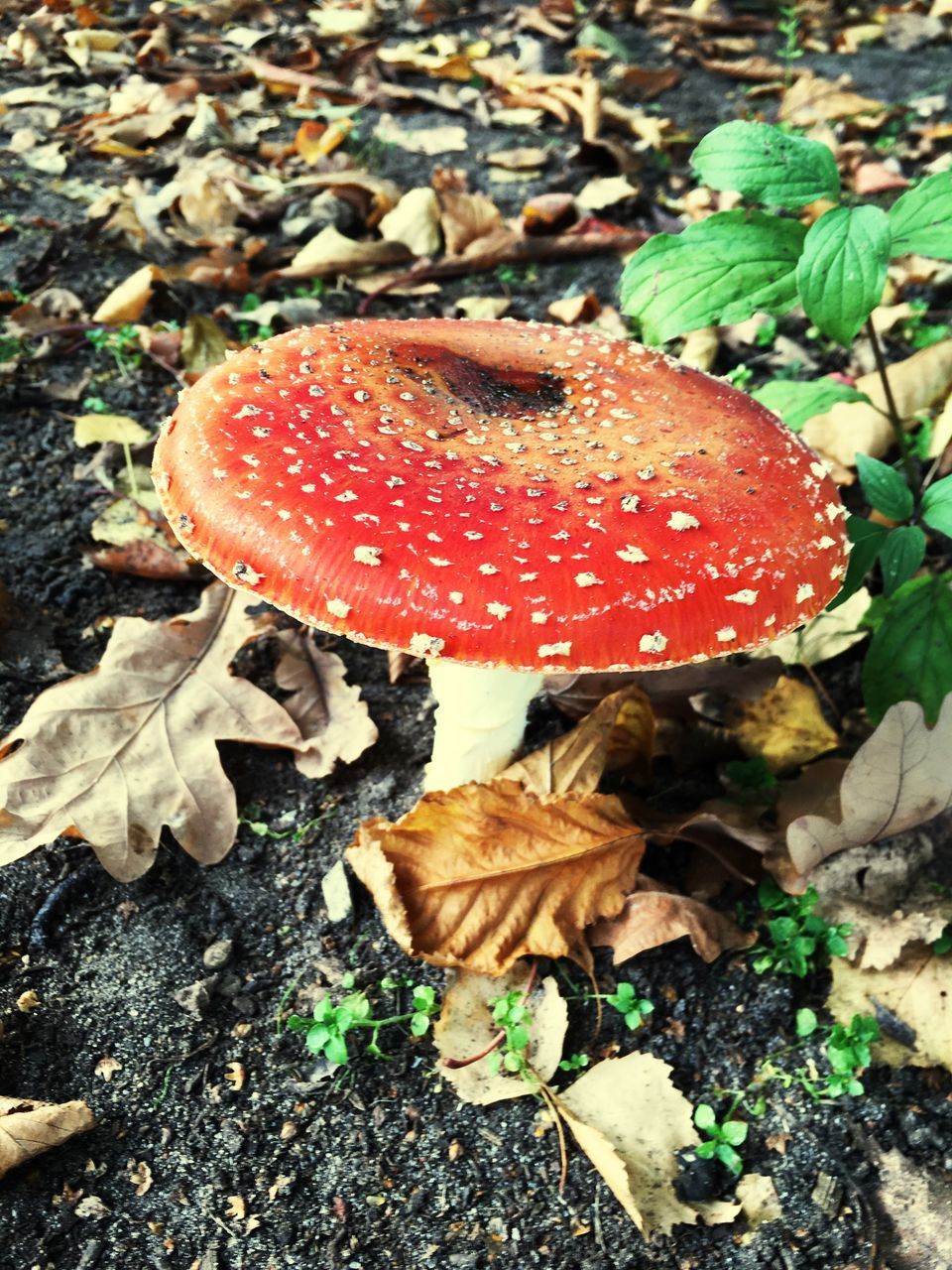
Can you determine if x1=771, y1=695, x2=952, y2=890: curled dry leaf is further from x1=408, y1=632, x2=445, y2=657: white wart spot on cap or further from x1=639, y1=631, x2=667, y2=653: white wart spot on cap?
x1=408, y1=632, x2=445, y2=657: white wart spot on cap

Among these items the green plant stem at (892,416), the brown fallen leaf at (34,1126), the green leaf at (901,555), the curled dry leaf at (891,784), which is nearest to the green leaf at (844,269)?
the green plant stem at (892,416)

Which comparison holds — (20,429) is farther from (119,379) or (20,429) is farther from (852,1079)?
(852,1079)

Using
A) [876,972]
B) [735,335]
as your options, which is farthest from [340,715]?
[735,335]

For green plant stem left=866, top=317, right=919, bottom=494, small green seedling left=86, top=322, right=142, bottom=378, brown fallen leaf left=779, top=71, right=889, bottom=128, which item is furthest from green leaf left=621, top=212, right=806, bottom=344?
brown fallen leaf left=779, top=71, right=889, bottom=128

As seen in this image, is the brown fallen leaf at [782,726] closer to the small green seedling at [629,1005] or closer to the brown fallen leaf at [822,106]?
the small green seedling at [629,1005]

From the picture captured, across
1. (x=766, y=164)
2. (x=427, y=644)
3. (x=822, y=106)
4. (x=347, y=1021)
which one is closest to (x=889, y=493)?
(x=766, y=164)

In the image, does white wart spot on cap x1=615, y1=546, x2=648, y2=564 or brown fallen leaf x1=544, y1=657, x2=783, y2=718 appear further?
brown fallen leaf x1=544, y1=657, x2=783, y2=718

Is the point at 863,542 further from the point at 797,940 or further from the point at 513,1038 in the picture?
the point at 513,1038

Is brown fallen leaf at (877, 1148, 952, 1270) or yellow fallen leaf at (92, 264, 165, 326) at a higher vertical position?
yellow fallen leaf at (92, 264, 165, 326)
